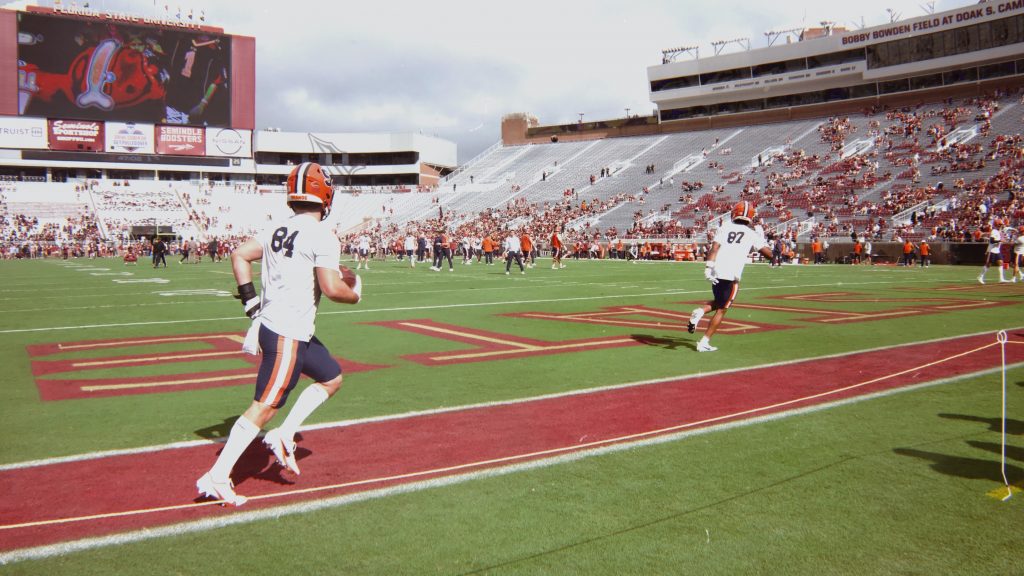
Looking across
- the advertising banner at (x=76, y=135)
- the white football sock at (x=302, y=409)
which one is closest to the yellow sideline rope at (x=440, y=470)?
the white football sock at (x=302, y=409)

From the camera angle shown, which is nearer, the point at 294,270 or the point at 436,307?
the point at 294,270

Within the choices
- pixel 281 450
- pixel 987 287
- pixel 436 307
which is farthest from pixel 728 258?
pixel 987 287

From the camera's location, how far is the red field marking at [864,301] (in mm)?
12898

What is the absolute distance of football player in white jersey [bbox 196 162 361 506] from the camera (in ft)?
13.8

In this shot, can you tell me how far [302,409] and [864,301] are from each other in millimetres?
14352

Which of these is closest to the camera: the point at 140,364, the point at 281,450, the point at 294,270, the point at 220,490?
the point at 220,490

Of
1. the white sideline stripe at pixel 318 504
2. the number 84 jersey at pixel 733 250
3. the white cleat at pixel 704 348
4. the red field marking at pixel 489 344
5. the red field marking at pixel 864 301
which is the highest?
the number 84 jersey at pixel 733 250

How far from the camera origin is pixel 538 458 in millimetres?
4867

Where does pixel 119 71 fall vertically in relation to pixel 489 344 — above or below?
above

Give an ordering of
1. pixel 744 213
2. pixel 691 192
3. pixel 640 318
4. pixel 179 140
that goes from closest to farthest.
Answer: pixel 744 213 < pixel 640 318 < pixel 691 192 < pixel 179 140

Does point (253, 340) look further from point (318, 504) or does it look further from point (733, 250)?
point (733, 250)

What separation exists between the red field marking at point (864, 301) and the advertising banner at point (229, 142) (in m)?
63.2

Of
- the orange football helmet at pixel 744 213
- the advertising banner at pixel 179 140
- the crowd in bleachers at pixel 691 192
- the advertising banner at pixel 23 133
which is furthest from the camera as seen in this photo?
the advertising banner at pixel 179 140

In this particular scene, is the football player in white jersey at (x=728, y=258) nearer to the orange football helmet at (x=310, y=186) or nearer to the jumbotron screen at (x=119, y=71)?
the orange football helmet at (x=310, y=186)
